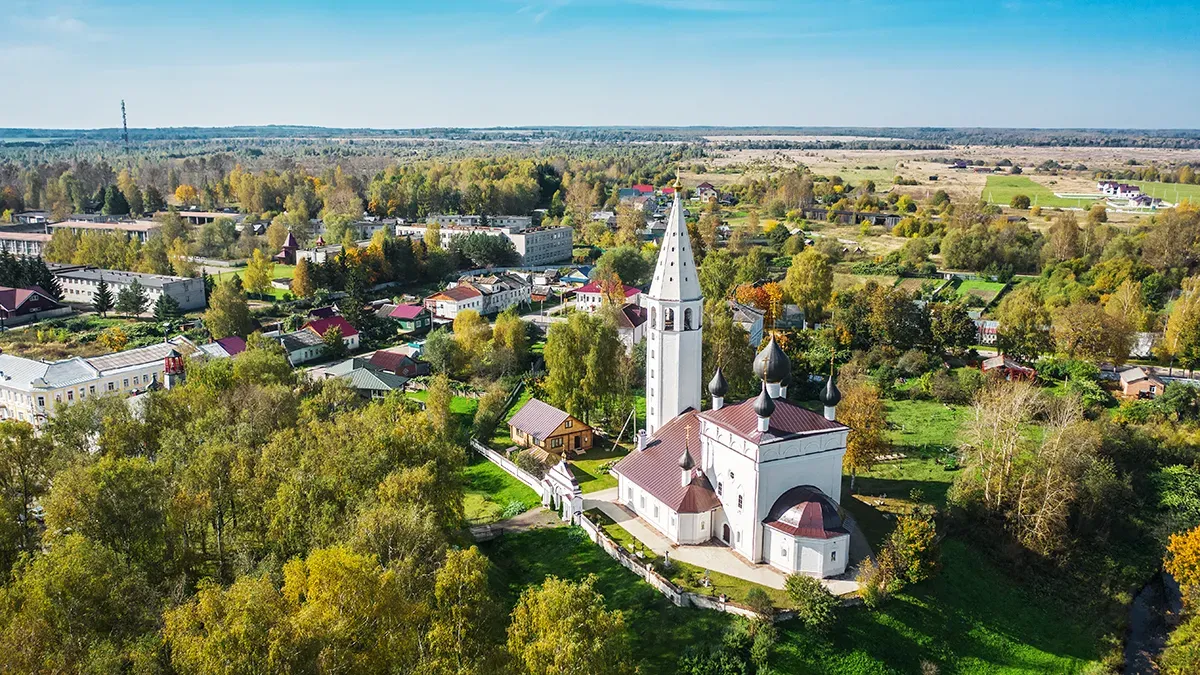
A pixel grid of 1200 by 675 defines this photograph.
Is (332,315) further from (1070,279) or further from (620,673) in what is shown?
(1070,279)

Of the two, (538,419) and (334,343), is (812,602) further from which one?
(334,343)

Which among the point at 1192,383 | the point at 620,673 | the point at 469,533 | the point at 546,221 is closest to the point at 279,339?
the point at 469,533

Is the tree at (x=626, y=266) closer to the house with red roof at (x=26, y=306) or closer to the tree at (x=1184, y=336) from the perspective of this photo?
the tree at (x=1184, y=336)

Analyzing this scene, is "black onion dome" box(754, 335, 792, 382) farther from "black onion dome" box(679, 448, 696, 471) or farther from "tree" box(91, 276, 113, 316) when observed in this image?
"tree" box(91, 276, 113, 316)

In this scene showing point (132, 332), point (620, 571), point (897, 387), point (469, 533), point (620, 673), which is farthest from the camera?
point (132, 332)

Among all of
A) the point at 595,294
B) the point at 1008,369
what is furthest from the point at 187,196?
the point at 1008,369

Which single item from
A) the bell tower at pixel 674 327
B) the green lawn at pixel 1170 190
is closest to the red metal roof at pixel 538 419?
the bell tower at pixel 674 327

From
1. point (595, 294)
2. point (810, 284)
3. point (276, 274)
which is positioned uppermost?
point (810, 284)
